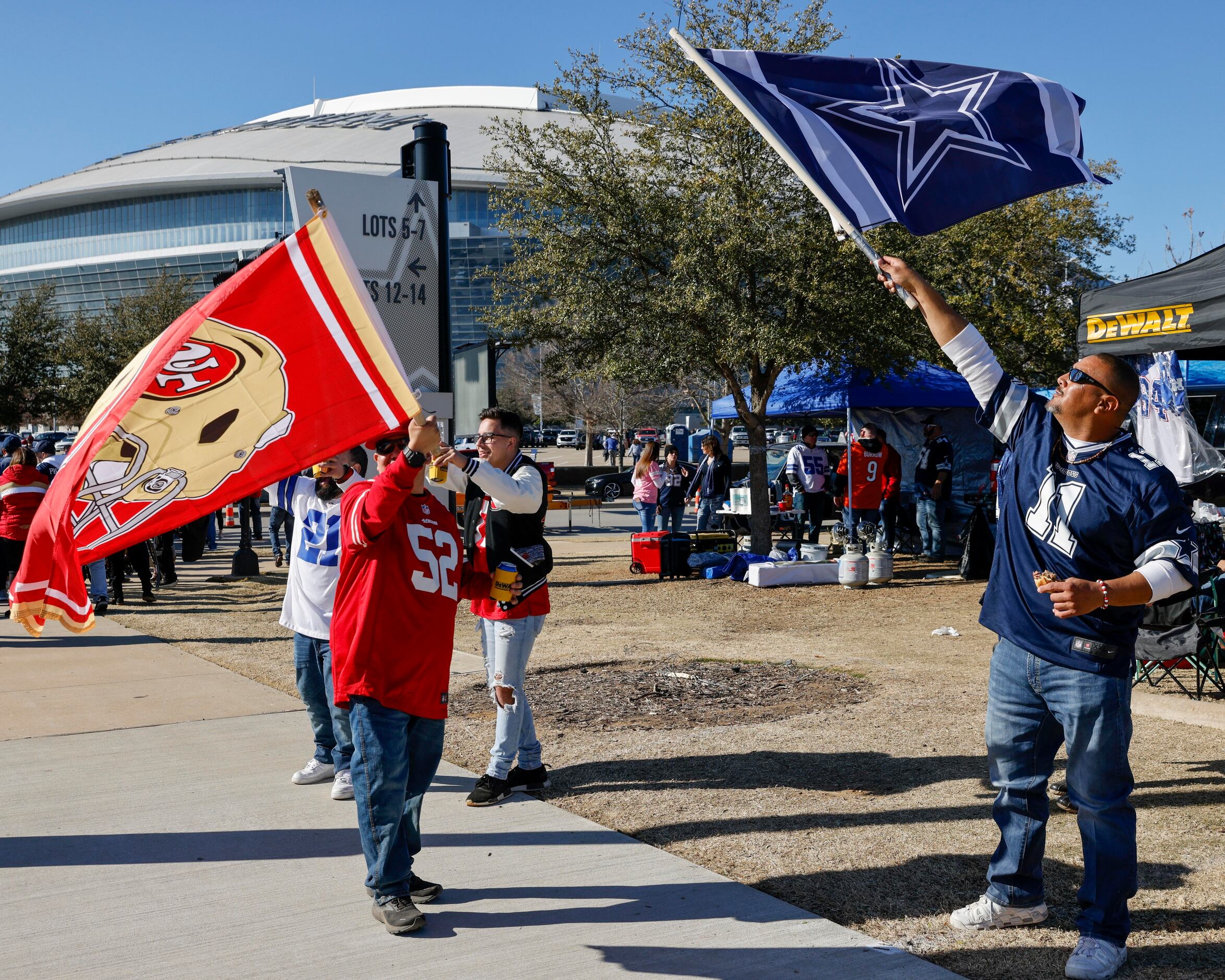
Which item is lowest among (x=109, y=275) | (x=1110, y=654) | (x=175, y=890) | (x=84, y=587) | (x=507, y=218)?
(x=175, y=890)

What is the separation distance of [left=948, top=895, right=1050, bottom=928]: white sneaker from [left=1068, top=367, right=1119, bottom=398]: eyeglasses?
1.80 meters

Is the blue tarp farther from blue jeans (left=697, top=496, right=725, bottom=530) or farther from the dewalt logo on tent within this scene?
the dewalt logo on tent

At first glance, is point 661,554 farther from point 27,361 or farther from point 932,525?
point 27,361

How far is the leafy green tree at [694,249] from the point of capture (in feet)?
48.8

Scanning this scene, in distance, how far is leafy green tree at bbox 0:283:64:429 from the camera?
1425 inches

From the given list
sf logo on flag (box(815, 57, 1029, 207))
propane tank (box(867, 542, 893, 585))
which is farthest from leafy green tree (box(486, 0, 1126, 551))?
sf logo on flag (box(815, 57, 1029, 207))

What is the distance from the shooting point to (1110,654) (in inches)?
139

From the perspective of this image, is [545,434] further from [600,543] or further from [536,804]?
[536,804]

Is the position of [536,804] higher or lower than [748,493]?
lower

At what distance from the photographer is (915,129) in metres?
5.38

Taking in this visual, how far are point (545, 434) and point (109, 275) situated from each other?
3972cm

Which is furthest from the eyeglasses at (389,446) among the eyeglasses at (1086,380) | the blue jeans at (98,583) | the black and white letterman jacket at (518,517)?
the blue jeans at (98,583)

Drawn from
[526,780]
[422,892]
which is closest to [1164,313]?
[526,780]

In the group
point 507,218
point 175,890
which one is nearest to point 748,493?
point 507,218
